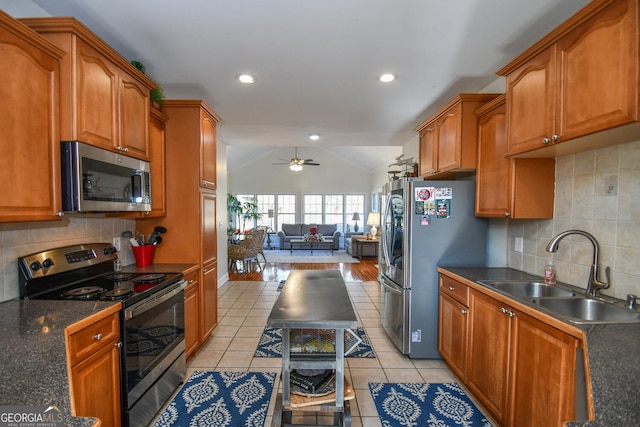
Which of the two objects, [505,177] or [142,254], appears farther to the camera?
[142,254]

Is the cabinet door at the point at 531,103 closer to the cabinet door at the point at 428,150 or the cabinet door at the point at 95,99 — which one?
the cabinet door at the point at 428,150

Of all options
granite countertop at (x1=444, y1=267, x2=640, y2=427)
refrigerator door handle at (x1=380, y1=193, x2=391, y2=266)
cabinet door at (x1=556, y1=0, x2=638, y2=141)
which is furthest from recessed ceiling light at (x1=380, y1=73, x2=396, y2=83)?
granite countertop at (x1=444, y1=267, x2=640, y2=427)

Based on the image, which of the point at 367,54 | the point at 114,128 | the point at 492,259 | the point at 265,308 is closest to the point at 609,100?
the point at 367,54

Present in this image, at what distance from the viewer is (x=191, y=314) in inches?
102

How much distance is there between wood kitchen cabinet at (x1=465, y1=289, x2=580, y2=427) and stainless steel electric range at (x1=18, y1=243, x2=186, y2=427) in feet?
7.05

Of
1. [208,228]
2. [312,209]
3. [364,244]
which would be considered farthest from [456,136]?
[312,209]

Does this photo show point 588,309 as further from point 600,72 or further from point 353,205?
point 353,205

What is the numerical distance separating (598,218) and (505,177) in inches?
23.0

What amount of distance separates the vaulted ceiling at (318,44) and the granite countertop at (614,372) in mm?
1754

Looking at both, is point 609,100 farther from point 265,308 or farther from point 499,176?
Answer: point 265,308

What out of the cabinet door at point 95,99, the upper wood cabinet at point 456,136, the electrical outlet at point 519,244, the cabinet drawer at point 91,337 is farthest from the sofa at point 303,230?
the cabinet drawer at point 91,337

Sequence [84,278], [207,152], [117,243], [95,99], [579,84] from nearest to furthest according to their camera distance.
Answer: [579,84], [95,99], [84,278], [117,243], [207,152]

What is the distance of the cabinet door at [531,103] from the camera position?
1636 millimetres

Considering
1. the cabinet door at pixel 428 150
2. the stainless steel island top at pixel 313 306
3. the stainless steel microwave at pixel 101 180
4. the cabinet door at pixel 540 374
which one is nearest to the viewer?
the cabinet door at pixel 540 374
